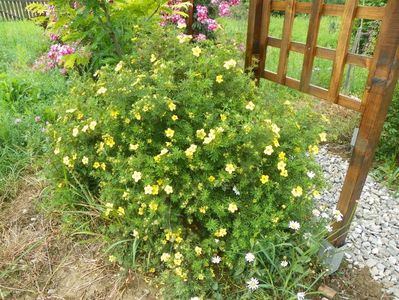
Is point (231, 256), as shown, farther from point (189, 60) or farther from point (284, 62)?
point (284, 62)

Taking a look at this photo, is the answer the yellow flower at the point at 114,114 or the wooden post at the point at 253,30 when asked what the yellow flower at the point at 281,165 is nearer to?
the yellow flower at the point at 114,114

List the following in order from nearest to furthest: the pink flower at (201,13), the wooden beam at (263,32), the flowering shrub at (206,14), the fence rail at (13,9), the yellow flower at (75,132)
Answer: the yellow flower at (75,132) → the wooden beam at (263,32) → the flowering shrub at (206,14) → the pink flower at (201,13) → the fence rail at (13,9)

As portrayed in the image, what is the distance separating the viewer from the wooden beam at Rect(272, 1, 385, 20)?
1621 millimetres

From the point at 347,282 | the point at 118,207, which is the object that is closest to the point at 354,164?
the point at 347,282

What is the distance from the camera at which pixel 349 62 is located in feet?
5.99

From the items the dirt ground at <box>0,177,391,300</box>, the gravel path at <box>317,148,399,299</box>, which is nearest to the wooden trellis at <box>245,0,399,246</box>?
the gravel path at <box>317,148,399,299</box>

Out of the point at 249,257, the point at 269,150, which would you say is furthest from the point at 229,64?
the point at 249,257

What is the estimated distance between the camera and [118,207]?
1796 mm

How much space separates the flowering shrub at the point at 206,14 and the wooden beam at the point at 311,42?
175 centimetres

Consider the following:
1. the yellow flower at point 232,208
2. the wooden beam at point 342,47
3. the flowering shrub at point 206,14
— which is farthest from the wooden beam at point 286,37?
the flowering shrub at point 206,14

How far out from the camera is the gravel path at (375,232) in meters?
1.89

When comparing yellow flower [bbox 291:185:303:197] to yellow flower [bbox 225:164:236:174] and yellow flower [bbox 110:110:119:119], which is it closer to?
yellow flower [bbox 225:164:236:174]

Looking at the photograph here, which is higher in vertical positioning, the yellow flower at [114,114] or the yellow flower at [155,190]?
the yellow flower at [114,114]

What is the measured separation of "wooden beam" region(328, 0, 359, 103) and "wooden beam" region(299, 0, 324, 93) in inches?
7.1
